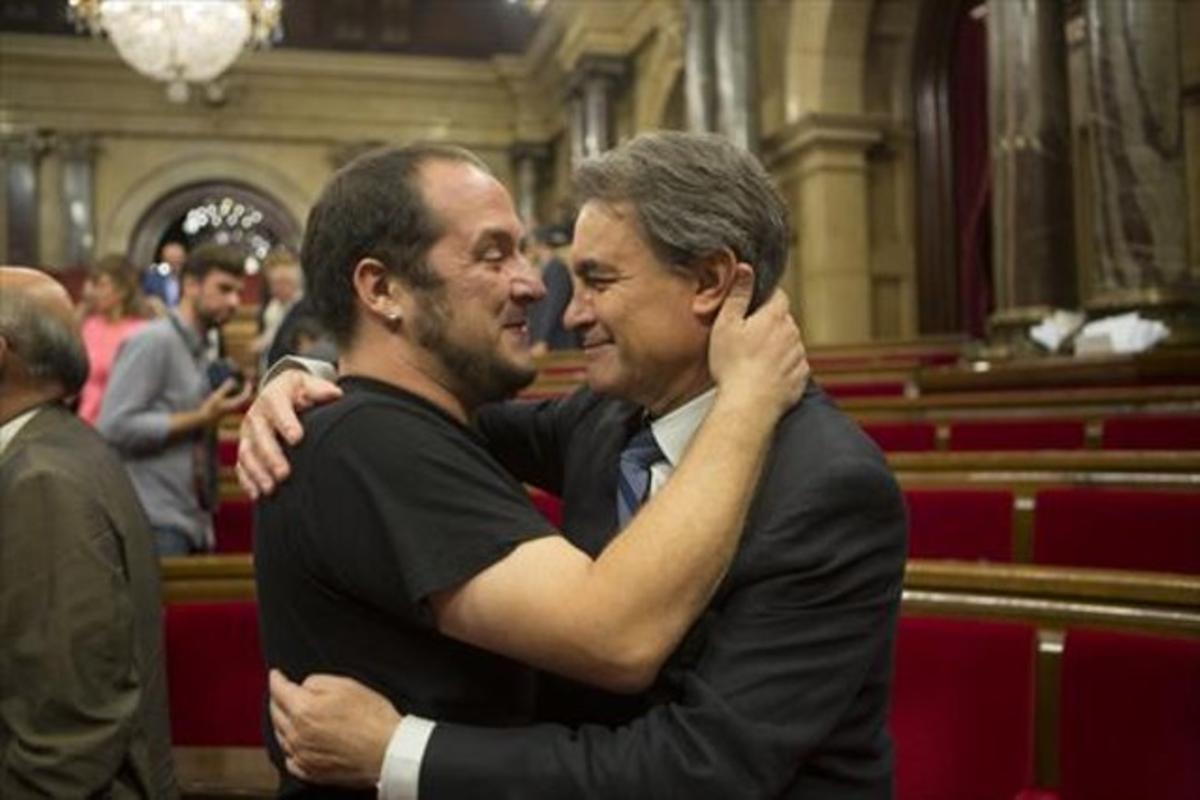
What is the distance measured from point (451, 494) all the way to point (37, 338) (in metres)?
1.13

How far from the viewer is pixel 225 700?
96.6 inches

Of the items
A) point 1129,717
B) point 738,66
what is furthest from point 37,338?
point 738,66

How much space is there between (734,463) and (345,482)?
361 millimetres

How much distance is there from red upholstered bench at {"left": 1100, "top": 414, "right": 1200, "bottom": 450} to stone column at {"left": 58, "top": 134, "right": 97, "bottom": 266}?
12901 mm

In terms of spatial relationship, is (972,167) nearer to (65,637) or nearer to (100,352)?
(100,352)

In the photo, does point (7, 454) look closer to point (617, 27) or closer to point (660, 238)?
point (660, 238)

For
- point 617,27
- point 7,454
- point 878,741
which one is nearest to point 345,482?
point 878,741

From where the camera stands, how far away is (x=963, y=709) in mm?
1935

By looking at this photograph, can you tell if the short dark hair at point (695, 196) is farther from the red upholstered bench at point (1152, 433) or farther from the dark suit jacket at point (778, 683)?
the red upholstered bench at point (1152, 433)

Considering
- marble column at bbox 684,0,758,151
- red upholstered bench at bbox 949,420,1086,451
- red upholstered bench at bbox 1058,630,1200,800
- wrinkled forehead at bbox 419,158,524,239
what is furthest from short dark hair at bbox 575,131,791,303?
marble column at bbox 684,0,758,151

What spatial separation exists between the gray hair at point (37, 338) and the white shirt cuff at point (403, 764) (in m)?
1.13

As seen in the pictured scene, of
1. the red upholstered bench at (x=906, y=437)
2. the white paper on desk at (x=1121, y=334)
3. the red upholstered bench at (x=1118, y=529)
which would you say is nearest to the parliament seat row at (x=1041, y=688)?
the red upholstered bench at (x=1118, y=529)

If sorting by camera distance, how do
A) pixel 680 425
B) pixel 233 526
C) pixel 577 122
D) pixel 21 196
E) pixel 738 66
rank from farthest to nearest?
pixel 21 196 < pixel 577 122 < pixel 738 66 < pixel 233 526 < pixel 680 425

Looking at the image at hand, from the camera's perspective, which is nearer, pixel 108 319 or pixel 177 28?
pixel 108 319
